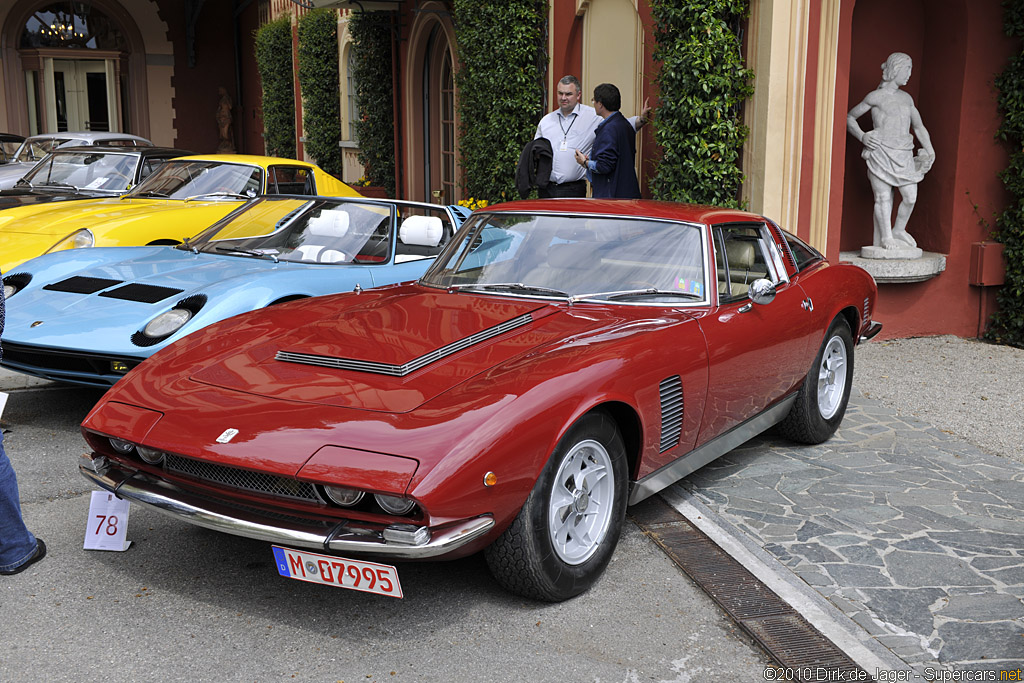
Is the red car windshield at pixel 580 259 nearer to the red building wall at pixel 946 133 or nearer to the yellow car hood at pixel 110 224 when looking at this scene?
the yellow car hood at pixel 110 224

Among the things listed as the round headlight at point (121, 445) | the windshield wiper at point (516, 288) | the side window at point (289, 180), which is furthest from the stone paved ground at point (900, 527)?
the side window at point (289, 180)

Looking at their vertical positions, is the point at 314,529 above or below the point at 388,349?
below

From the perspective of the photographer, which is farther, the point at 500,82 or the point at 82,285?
the point at 500,82

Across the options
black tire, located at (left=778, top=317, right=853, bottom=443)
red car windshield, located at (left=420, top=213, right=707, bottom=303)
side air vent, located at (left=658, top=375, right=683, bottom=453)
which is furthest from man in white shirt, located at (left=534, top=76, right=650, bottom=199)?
side air vent, located at (left=658, top=375, right=683, bottom=453)

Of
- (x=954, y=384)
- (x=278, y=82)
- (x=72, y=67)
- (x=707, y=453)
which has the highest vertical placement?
(x=72, y=67)

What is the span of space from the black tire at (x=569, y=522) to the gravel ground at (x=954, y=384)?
3.04 meters

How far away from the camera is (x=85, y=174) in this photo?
400 inches

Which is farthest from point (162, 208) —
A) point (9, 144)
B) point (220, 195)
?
point (9, 144)

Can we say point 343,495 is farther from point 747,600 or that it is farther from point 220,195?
point 220,195

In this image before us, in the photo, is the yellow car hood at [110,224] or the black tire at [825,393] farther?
the yellow car hood at [110,224]

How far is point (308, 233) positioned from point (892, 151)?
5.26 meters

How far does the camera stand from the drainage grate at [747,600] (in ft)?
10.3

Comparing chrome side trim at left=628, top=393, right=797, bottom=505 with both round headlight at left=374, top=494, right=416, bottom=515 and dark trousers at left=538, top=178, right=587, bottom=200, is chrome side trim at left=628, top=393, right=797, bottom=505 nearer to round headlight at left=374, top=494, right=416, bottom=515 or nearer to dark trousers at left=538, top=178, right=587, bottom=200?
round headlight at left=374, top=494, right=416, bottom=515

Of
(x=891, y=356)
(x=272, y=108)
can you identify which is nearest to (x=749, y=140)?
(x=891, y=356)
